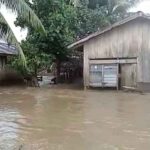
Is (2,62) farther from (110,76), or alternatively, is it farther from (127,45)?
(127,45)

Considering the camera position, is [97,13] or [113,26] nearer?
[113,26]

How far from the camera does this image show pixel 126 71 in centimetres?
2180

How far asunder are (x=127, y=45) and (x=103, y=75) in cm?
221

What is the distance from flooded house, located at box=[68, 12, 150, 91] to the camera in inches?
834

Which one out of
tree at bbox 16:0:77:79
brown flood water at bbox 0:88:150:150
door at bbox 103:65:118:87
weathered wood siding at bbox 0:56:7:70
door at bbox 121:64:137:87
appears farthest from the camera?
weathered wood siding at bbox 0:56:7:70

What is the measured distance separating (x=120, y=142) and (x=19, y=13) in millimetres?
6434

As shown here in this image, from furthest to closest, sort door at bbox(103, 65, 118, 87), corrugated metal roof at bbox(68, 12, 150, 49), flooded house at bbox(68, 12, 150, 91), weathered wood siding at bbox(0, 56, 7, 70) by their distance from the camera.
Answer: weathered wood siding at bbox(0, 56, 7, 70), door at bbox(103, 65, 118, 87), flooded house at bbox(68, 12, 150, 91), corrugated metal roof at bbox(68, 12, 150, 49)

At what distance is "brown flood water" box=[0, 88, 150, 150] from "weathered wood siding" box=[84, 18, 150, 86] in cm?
372

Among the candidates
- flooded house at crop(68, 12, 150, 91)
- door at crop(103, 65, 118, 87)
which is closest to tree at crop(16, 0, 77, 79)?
flooded house at crop(68, 12, 150, 91)

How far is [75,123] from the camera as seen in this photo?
11508 mm

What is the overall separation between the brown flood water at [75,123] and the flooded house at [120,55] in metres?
3.71

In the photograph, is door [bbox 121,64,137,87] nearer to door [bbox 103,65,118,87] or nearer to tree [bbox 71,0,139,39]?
door [bbox 103,65,118,87]

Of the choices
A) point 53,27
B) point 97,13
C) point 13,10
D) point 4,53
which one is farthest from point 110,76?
point 13,10

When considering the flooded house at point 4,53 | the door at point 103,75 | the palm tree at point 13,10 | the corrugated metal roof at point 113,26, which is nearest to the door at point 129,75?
the door at point 103,75
